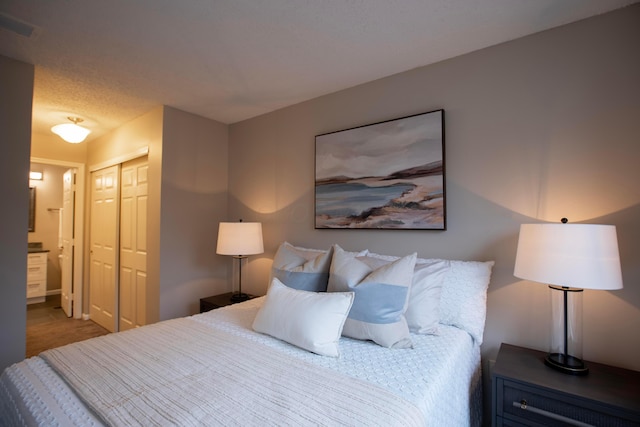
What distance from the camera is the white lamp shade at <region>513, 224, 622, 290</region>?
4.13ft

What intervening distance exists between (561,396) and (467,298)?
56 cm

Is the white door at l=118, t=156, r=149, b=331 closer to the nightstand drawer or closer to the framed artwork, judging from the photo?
the framed artwork

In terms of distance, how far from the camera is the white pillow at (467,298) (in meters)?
1.66

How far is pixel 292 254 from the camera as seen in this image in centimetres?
214

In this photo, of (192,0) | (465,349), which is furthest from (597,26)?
(192,0)

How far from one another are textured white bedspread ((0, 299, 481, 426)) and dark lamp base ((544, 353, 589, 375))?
1.11ft

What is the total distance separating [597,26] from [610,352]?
5.65ft

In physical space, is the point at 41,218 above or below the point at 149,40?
Answer: below

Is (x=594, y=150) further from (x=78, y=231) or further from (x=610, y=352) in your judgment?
(x=78, y=231)

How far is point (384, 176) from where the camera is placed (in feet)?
7.23

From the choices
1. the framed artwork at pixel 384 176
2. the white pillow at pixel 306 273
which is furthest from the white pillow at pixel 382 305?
the framed artwork at pixel 384 176

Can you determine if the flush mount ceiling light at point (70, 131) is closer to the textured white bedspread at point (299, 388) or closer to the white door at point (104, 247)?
the white door at point (104, 247)

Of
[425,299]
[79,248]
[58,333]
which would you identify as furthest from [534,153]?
[79,248]

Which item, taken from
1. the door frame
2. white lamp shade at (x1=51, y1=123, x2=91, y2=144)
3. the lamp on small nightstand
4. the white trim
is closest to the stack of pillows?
the lamp on small nightstand
